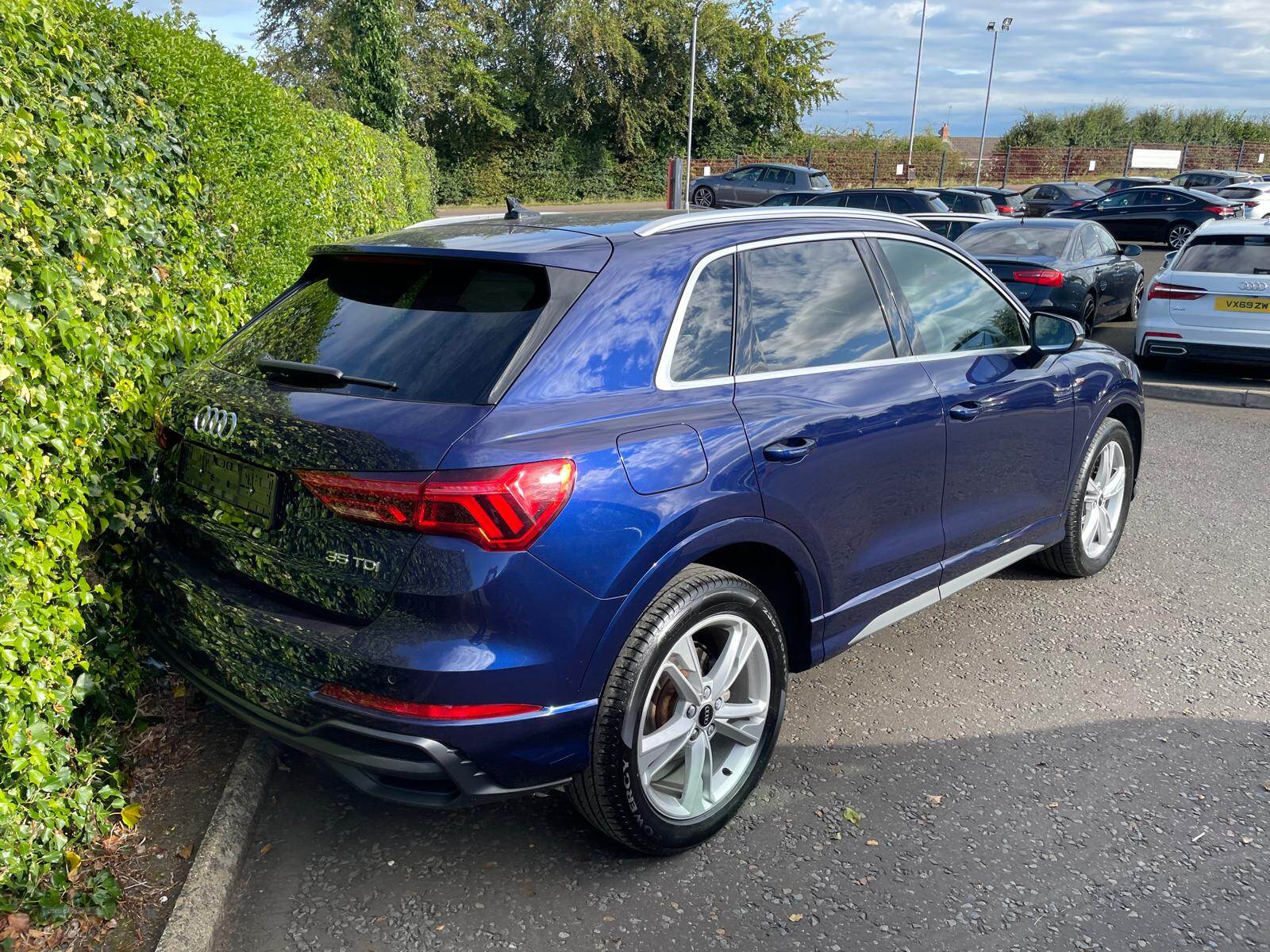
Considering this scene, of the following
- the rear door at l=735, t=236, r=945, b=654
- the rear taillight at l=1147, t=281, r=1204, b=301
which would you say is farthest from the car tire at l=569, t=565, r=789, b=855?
the rear taillight at l=1147, t=281, r=1204, b=301

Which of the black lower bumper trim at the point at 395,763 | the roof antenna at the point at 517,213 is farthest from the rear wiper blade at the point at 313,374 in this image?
the roof antenna at the point at 517,213

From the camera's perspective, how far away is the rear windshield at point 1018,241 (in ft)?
38.4

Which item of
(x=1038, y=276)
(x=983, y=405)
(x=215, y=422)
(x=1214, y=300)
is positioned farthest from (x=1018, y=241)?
(x=215, y=422)

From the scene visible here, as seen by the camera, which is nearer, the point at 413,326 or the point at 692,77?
the point at 413,326

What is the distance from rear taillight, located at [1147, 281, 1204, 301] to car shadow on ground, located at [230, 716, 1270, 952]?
7.61m

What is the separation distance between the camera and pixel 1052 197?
29.6 m

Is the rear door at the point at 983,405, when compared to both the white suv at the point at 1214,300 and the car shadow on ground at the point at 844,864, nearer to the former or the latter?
the car shadow on ground at the point at 844,864

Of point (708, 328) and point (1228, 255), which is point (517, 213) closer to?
point (708, 328)

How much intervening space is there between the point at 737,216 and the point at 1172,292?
27.5 ft

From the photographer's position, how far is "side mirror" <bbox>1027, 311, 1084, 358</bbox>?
441 centimetres

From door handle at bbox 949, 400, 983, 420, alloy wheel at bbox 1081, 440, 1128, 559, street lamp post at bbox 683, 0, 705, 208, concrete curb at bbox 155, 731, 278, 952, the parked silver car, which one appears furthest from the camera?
street lamp post at bbox 683, 0, 705, 208

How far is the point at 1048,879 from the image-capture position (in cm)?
295

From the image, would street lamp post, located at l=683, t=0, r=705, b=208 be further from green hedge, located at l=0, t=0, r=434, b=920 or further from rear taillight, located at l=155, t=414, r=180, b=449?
rear taillight, located at l=155, t=414, r=180, b=449

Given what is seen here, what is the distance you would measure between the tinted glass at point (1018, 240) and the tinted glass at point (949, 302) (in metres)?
7.63
